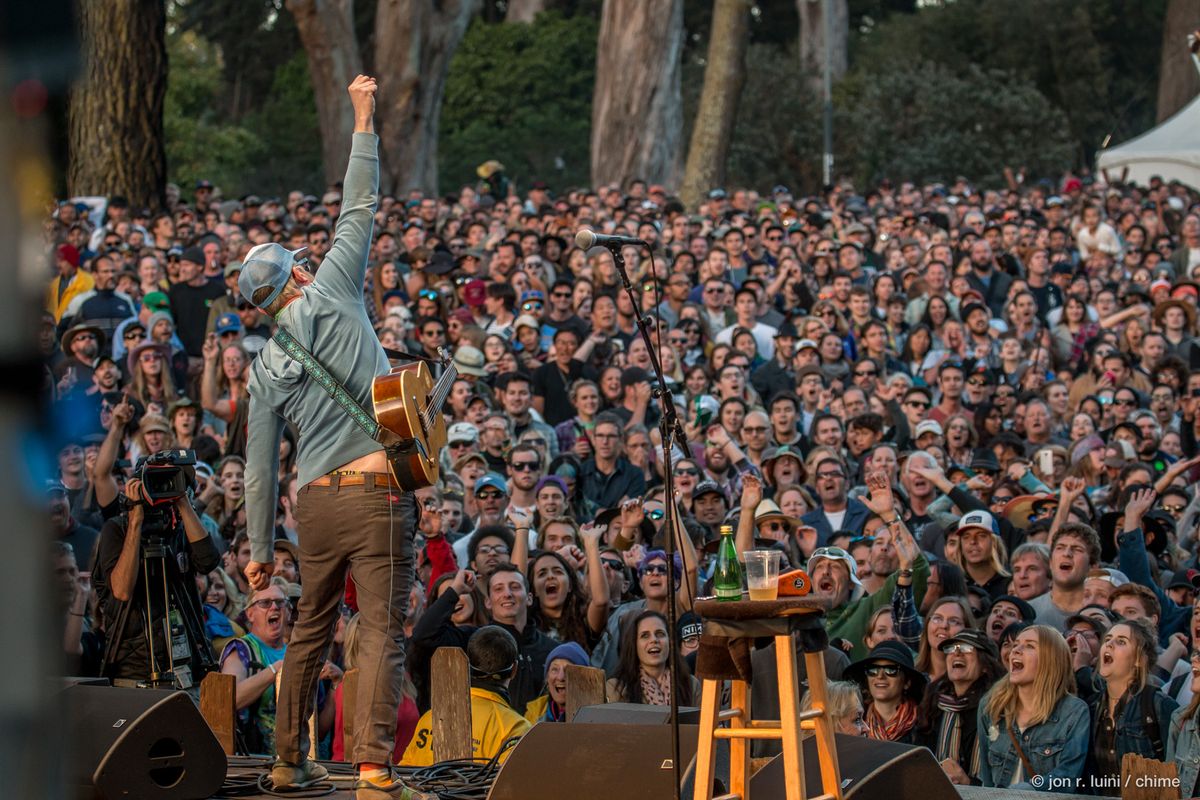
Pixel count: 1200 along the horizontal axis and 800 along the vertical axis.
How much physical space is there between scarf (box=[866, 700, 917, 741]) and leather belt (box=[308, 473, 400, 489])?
2.95 meters

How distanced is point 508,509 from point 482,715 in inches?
121

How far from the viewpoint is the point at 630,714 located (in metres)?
5.88

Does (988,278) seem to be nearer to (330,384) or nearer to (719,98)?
(719,98)

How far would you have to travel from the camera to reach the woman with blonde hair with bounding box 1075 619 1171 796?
23.1 ft

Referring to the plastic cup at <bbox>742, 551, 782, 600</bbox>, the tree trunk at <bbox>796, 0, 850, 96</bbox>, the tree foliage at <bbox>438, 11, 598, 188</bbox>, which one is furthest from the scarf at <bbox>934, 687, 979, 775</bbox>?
the tree trunk at <bbox>796, 0, 850, 96</bbox>

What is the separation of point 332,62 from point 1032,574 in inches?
729

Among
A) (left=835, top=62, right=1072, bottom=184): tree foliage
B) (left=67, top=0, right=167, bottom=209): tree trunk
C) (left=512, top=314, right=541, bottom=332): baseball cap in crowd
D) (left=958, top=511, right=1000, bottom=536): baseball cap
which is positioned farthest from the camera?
(left=835, top=62, right=1072, bottom=184): tree foliage

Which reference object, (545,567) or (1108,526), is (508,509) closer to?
(545,567)

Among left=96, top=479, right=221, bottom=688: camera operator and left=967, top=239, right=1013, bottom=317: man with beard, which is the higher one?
left=967, top=239, right=1013, bottom=317: man with beard

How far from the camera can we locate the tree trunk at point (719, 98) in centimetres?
2675

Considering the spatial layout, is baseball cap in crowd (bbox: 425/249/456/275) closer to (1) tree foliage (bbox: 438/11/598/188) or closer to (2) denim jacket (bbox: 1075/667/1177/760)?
(2) denim jacket (bbox: 1075/667/1177/760)

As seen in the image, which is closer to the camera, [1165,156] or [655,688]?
[655,688]

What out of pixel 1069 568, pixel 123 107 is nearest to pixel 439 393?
pixel 1069 568

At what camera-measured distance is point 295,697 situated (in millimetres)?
5832
